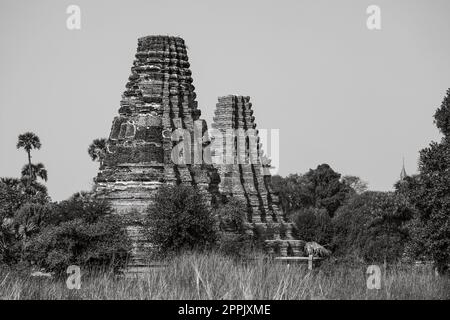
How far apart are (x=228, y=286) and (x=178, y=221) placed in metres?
20.2

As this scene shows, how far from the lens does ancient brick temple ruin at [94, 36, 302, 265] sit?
4969 cm

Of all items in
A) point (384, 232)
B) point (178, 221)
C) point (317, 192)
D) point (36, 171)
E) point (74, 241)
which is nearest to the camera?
point (74, 241)

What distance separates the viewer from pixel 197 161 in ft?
178

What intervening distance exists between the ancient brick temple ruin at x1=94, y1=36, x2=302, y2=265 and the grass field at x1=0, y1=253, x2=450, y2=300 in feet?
56.5

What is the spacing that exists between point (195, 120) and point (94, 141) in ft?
59.1

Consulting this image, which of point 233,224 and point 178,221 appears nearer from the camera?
point 178,221

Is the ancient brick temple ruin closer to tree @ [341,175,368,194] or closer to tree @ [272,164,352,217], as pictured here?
tree @ [272,164,352,217]

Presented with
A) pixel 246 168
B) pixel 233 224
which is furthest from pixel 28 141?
pixel 233 224

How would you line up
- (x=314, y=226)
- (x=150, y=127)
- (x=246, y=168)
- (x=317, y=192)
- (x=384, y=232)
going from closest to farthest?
1. (x=150, y=127)
2. (x=384, y=232)
3. (x=246, y=168)
4. (x=314, y=226)
5. (x=317, y=192)

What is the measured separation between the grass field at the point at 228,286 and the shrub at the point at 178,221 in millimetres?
15956

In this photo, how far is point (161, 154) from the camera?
50.9 meters

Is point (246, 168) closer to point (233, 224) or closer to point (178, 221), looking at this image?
point (233, 224)

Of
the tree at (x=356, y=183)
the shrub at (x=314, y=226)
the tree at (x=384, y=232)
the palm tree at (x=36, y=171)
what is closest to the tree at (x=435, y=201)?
the tree at (x=384, y=232)
